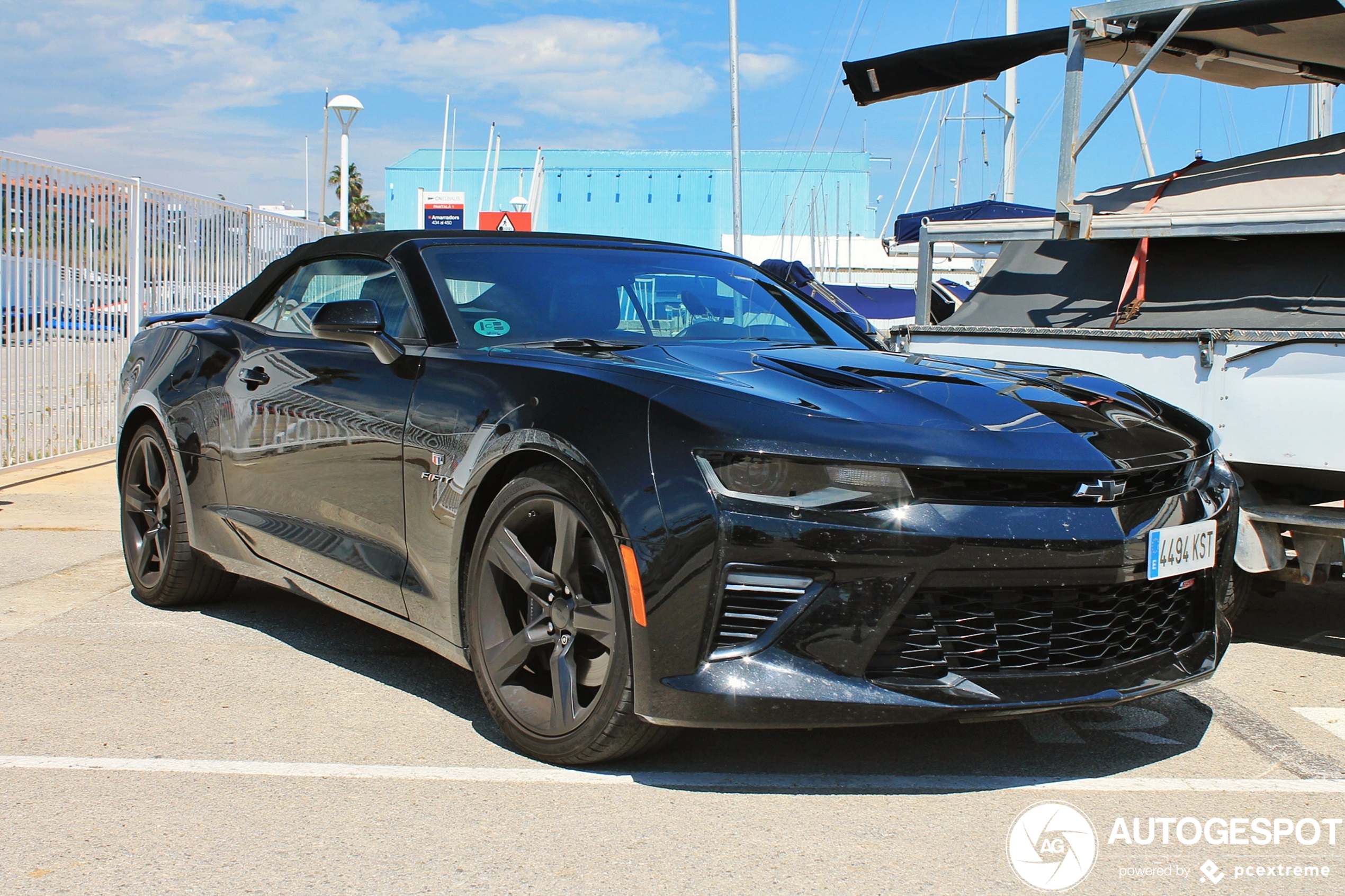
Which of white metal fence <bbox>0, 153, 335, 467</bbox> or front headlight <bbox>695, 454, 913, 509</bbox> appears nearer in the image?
front headlight <bbox>695, 454, 913, 509</bbox>

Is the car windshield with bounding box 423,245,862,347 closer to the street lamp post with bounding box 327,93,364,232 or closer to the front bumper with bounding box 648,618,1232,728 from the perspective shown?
the front bumper with bounding box 648,618,1232,728

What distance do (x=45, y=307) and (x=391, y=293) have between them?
623 cm

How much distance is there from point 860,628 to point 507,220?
21448 millimetres

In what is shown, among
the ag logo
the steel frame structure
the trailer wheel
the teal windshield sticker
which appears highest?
the steel frame structure

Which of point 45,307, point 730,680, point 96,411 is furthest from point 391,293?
point 96,411

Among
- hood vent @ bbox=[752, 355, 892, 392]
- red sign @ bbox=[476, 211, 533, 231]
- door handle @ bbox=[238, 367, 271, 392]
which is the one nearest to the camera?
hood vent @ bbox=[752, 355, 892, 392]

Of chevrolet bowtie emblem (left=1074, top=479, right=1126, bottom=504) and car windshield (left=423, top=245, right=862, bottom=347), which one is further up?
car windshield (left=423, top=245, right=862, bottom=347)

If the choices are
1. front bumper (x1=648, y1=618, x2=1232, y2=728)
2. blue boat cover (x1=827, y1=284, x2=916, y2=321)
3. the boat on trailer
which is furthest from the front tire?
blue boat cover (x1=827, y1=284, x2=916, y2=321)

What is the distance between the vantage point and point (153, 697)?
386cm

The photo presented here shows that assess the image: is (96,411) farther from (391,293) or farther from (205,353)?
(391,293)

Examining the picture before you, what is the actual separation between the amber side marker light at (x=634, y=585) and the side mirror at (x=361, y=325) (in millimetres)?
1244

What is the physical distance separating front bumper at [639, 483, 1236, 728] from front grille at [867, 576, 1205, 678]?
0.03 m

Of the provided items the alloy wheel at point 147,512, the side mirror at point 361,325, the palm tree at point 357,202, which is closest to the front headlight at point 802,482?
the side mirror at point 361,325

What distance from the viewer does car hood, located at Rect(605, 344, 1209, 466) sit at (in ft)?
9.86
